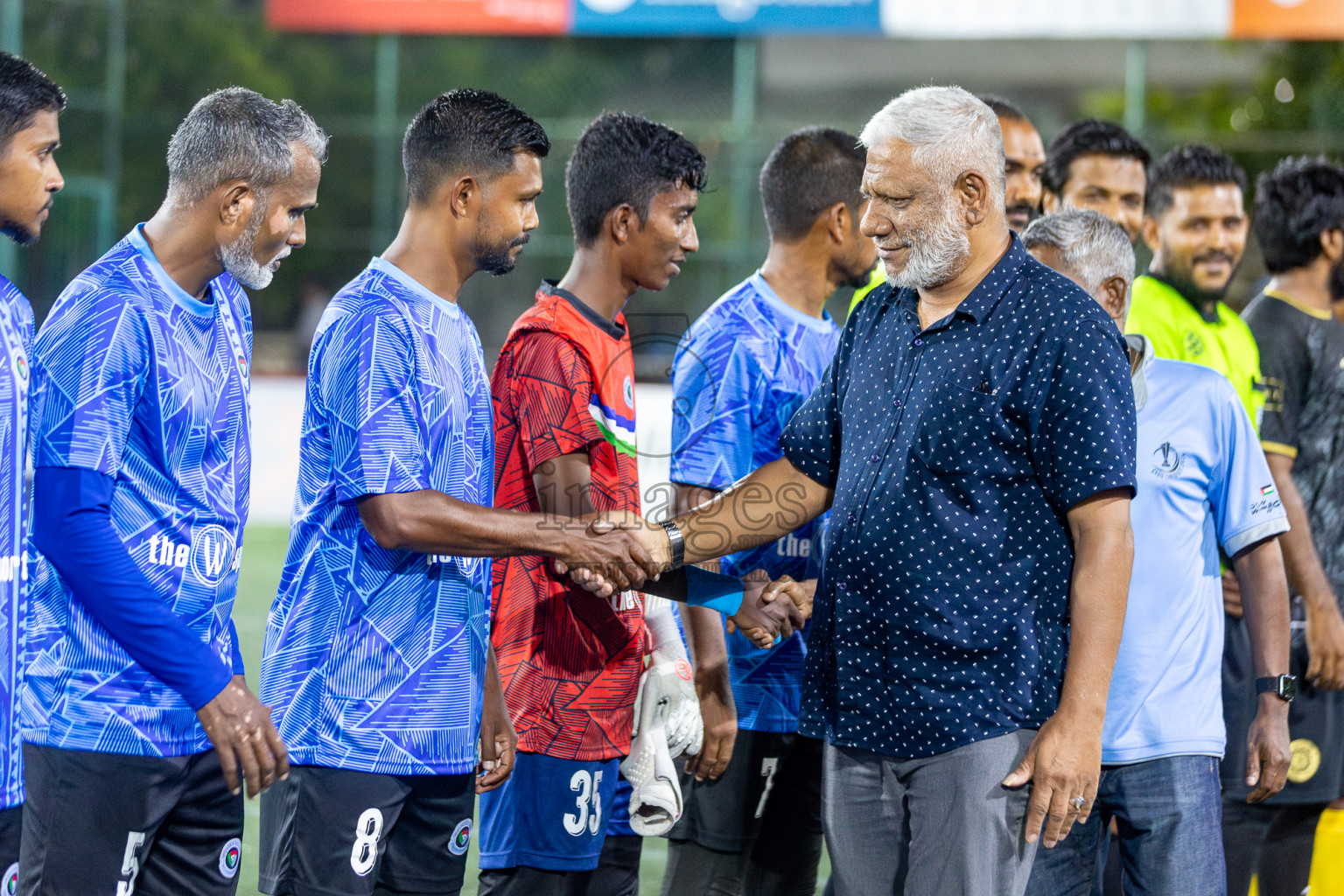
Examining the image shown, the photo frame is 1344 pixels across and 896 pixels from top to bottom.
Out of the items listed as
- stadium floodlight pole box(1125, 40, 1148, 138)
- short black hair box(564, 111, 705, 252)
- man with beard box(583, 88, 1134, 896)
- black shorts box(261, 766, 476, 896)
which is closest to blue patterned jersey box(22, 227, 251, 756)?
black shorts box(261, 766, 476, 896)

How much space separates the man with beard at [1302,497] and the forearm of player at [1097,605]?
6.04 feet

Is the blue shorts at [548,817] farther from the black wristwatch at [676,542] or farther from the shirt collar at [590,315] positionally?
the shirt collar at [590,315]

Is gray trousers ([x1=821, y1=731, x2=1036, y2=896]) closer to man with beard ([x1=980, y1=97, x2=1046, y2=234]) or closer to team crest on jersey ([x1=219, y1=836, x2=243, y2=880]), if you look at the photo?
team crest on jersey ([x1=219, y1=836, x2=243, y2=880])

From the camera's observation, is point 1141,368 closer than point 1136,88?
Yes

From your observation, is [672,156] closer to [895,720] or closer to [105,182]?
[895,720]

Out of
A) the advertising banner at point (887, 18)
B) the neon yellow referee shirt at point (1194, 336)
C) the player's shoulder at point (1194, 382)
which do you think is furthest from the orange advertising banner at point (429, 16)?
the player's shoulder at point (1194, 382)

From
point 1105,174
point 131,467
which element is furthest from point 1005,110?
point 131,467

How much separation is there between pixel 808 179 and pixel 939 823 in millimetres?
2175

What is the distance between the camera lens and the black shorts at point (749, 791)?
3.98m

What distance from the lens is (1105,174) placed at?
525 cm

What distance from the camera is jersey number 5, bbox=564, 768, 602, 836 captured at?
3393 millimetres

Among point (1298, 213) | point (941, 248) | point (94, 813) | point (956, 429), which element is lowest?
point (94, 813)

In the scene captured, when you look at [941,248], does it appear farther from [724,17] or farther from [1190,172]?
[724,17]

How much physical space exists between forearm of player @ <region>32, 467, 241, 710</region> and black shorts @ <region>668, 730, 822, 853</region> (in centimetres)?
170
